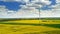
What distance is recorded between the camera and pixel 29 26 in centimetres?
430

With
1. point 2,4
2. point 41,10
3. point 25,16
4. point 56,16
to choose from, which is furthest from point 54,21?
point 2,4

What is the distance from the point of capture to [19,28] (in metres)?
4.26

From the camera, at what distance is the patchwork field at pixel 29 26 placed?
4.23 m

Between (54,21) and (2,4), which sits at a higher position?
(2,4)

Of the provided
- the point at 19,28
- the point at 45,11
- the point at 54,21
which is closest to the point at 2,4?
the point at 19,28

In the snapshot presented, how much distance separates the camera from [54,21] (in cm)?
442

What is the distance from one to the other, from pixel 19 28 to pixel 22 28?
7 centimetres

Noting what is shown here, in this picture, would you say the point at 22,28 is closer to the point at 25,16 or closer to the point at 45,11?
the point at 25,16

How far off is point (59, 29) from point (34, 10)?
748mm

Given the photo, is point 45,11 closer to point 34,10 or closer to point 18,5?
point 34,10

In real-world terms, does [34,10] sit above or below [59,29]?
above

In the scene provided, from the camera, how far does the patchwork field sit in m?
4.23

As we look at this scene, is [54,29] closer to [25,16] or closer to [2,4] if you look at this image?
[25,16]

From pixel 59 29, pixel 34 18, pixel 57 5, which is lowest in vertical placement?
pixel 59 29
